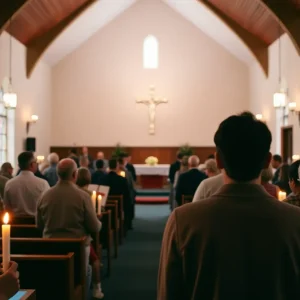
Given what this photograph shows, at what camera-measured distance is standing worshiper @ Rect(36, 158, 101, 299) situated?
4.94 m

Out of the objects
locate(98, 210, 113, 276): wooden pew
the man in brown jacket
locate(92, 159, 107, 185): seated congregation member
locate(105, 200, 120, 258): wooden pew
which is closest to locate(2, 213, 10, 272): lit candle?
the man in brown jacket

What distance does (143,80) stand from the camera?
19.8 metres

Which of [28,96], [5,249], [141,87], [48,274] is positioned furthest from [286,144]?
[5,249]

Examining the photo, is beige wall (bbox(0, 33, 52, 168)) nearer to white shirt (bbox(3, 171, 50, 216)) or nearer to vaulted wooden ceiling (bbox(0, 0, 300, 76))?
vaulted wooden ceiling (bbox(0, 0, 300, 76))

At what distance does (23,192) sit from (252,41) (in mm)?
11793

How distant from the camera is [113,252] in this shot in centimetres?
867

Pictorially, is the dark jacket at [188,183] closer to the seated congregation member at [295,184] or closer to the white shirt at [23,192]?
the white shirt at [23,192]

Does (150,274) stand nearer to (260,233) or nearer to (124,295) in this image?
(124,295)

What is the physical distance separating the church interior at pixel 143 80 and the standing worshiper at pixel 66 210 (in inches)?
328

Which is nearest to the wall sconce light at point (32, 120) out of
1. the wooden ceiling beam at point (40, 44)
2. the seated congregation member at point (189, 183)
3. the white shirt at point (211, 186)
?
the wooden ceiling beam at point (40, 44)

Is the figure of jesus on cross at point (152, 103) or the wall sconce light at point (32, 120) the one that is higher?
the figure of jesus on cross at point (152, 103)

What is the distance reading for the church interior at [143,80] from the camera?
48.8 ft

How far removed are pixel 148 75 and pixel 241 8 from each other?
19.0 feet

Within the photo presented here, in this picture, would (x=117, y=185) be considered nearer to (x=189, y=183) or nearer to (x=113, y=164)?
(x=113, y=164)
